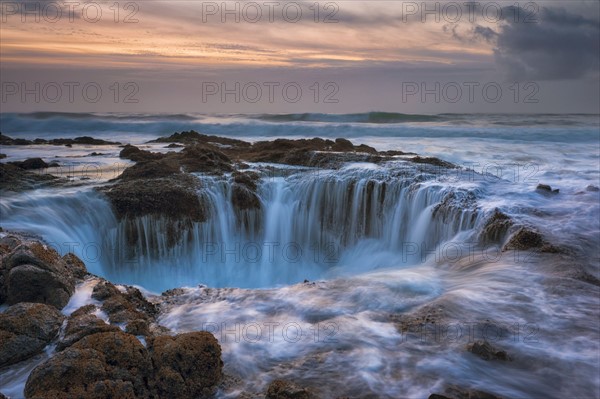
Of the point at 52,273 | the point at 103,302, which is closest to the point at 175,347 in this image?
the point at 103,302

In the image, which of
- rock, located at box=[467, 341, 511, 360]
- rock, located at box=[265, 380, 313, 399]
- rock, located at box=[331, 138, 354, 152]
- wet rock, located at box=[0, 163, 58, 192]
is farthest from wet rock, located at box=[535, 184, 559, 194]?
wet rock, located at box=[0, 163, 58, 192]

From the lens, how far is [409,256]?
9336mm

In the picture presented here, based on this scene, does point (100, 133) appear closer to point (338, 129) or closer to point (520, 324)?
point (338, 129)

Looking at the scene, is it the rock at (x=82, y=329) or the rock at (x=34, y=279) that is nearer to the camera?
the rock at (x=82, y=329)

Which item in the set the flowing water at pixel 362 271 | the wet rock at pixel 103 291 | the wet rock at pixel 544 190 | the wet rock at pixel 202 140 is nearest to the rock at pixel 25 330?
the flowing water at pixel 362 271

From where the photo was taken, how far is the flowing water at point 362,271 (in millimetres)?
4781

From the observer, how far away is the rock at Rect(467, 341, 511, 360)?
4820mm

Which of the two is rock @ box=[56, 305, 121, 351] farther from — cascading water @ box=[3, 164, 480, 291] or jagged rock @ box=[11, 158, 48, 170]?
jagged rock @ box=[11, 158, 48, 170]

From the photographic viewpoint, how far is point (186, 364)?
413cm

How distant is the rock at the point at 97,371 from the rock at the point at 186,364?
0.11 metres

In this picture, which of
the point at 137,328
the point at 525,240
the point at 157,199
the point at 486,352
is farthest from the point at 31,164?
the point at 486,352

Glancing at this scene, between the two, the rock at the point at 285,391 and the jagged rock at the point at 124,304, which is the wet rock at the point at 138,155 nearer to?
the jagged rock at the point at 124,304

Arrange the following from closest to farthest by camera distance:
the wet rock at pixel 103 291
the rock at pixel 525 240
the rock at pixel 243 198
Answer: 1. the wet rock at pixel 103 291
2. the rock at pixel 525 240
3. the rock at pixel 243 198

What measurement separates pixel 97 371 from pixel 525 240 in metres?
6.42
